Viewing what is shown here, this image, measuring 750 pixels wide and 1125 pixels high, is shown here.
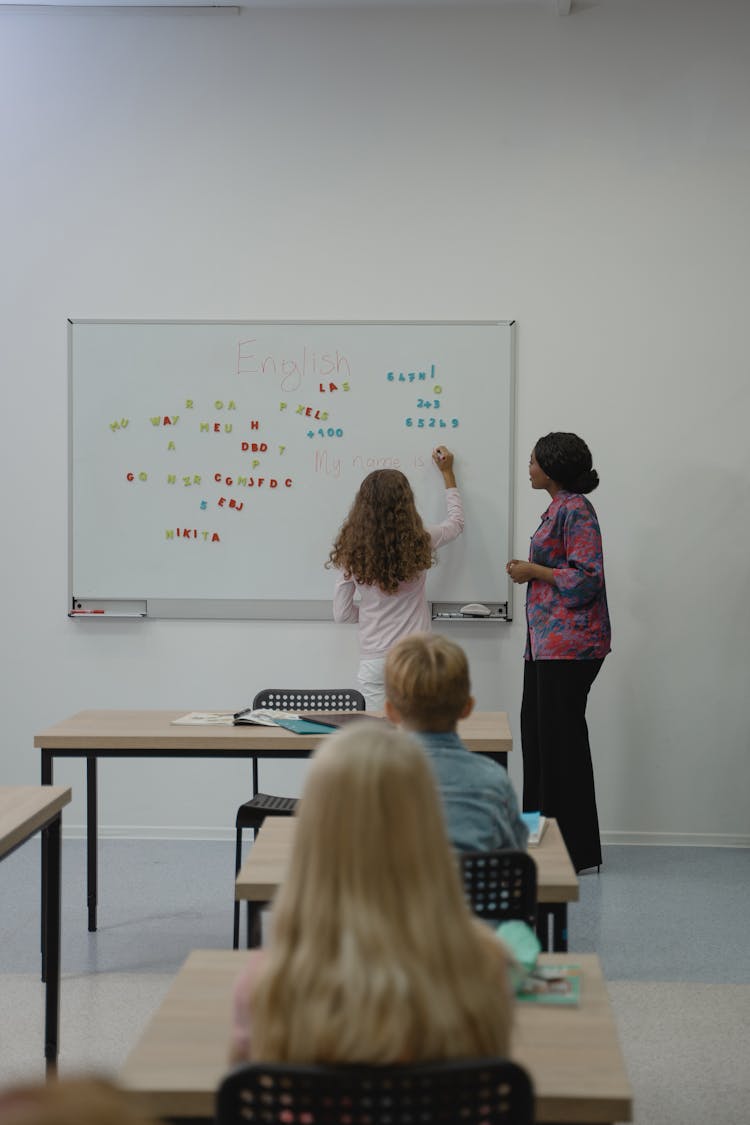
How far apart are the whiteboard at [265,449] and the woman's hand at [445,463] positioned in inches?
2.1

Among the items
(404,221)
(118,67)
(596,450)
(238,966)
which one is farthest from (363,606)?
(238,966)

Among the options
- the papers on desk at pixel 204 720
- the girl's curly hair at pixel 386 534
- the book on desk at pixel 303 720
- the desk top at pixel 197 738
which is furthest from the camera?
the girl's curly hair at pixel 386 534

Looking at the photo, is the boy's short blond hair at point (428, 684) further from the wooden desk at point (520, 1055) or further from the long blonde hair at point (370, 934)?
the long blonde hair at point (370, 934)

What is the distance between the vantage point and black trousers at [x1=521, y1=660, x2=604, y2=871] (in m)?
4.76

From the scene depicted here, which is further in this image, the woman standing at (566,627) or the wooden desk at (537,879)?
the woman standing at (566,627)

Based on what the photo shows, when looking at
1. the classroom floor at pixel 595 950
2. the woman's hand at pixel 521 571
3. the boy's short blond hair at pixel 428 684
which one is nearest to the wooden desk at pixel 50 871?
the classroom floor at pixel 595 950

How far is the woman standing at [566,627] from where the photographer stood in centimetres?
467

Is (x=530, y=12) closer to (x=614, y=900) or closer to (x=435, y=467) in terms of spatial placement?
(x=435, y=467)

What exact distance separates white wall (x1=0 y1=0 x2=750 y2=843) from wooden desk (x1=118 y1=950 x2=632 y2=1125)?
11.8 ft

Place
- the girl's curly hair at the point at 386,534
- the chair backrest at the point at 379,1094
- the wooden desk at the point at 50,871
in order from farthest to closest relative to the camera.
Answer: the girl's curly hair at the point at 386,534
the wooden desk at the point at 50,871
the chair backrest at the point at 379,1094

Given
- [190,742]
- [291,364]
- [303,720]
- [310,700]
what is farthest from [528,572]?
[190,742]

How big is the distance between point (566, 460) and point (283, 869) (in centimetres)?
268

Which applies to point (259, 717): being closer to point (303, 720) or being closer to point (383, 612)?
point (303, 720)

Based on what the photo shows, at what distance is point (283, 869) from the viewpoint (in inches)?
94.1
